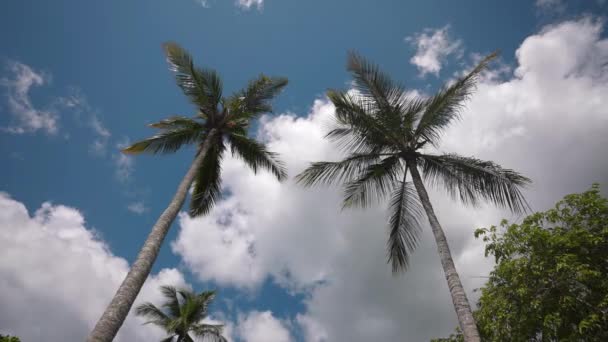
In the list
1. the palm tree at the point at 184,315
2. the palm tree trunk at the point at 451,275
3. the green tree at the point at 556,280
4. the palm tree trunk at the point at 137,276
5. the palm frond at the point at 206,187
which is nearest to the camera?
the palm tree trunk at the point at 137,276

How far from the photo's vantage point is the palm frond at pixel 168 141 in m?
10.2

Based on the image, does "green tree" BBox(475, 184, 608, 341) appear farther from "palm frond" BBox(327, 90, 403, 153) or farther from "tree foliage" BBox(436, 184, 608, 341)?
"palm frond" BBox(327, 90, 403, 153)

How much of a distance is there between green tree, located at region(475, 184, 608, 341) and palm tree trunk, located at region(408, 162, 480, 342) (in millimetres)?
3690

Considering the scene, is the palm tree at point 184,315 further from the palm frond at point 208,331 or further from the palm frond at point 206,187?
the palm frond at point 206,187

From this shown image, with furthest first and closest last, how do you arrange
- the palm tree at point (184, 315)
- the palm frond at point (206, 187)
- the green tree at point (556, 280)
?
Result: the palm tree at point (184, 315) → the palm frond at point (206, 187) → the green tree at point (556, 280)

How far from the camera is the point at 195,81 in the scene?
10.2 metres

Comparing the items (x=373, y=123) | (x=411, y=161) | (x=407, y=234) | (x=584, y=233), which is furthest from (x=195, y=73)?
(x=584, y=233)

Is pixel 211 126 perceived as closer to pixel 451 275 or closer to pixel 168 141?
pixel 168 141

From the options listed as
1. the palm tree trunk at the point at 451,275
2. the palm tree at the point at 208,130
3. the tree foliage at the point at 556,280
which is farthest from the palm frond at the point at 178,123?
the tree foliage at the point at 556,280

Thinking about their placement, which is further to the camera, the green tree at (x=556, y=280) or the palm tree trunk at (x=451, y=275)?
the green tree at (x=556, y=280)

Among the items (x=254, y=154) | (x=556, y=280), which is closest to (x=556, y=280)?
(x=556, y=280)

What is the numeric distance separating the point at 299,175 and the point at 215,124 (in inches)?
131

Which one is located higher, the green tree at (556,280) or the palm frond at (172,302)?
the palm frond at (172,302)

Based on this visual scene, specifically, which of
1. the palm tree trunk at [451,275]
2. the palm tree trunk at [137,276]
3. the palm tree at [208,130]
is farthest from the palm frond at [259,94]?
the palm tree trunk at [451,275]
